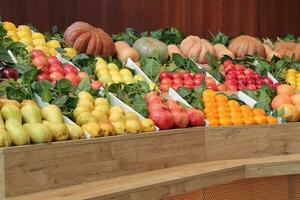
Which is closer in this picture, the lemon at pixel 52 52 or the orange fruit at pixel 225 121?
the orange fruit at pixel 225 121

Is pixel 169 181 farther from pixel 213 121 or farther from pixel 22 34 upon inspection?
pixel 22 34

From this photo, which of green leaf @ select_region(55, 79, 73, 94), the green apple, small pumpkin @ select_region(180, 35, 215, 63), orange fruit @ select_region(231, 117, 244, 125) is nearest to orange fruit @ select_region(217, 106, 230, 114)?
orange fruit @ select_region(231, 117, 244, 125)

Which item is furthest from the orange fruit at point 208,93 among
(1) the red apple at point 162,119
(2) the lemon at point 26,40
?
(2) the lemon at point 26,40

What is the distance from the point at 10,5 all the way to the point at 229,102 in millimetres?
2798

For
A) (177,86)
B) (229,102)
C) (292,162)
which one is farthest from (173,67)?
(292,162)

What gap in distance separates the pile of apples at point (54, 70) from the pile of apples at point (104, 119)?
306mm

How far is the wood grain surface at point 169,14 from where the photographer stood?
635 cm

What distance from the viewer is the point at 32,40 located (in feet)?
14.5

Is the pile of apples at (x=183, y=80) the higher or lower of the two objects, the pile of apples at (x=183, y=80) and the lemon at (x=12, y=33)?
the lower

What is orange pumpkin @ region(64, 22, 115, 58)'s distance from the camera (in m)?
4.67

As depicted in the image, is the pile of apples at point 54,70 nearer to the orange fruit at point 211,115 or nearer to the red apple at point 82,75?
the red apple at point 82,75

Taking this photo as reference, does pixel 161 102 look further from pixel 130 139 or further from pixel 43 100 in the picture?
pixel 43 100

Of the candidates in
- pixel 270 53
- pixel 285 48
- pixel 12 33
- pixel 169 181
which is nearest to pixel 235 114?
pixel 169 181

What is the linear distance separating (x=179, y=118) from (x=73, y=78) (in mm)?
686
